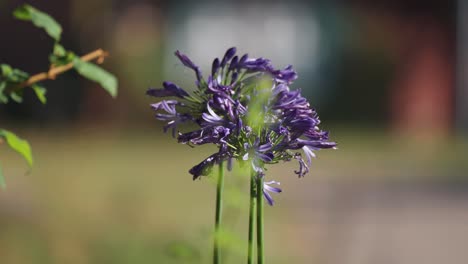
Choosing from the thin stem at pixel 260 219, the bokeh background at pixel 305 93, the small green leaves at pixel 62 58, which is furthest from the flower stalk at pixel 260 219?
the bokeh background at pixel 305 93

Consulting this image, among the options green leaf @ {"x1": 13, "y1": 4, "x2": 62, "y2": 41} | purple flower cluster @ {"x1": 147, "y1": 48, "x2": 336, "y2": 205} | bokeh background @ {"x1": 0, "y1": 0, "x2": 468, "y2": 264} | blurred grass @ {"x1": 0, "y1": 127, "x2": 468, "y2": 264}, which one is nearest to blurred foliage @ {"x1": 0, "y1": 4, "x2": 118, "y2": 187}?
green leaf @ {"x1": 13, "y1": 4, "x2": 62, "y2": 41}

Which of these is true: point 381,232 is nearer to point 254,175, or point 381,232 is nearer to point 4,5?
point 254,175

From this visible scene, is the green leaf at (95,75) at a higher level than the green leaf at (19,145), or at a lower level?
higher

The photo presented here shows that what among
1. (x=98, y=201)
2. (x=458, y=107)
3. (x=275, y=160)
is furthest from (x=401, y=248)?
(x=458, y=107)

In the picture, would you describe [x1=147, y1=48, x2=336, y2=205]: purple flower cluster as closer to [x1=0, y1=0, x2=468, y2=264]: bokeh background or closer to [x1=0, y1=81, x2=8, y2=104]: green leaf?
[x1=0, y1=81, x2=8, y2=104]: green leaf

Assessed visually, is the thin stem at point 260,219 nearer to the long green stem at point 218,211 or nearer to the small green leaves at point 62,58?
the long green stem at point 218,211
